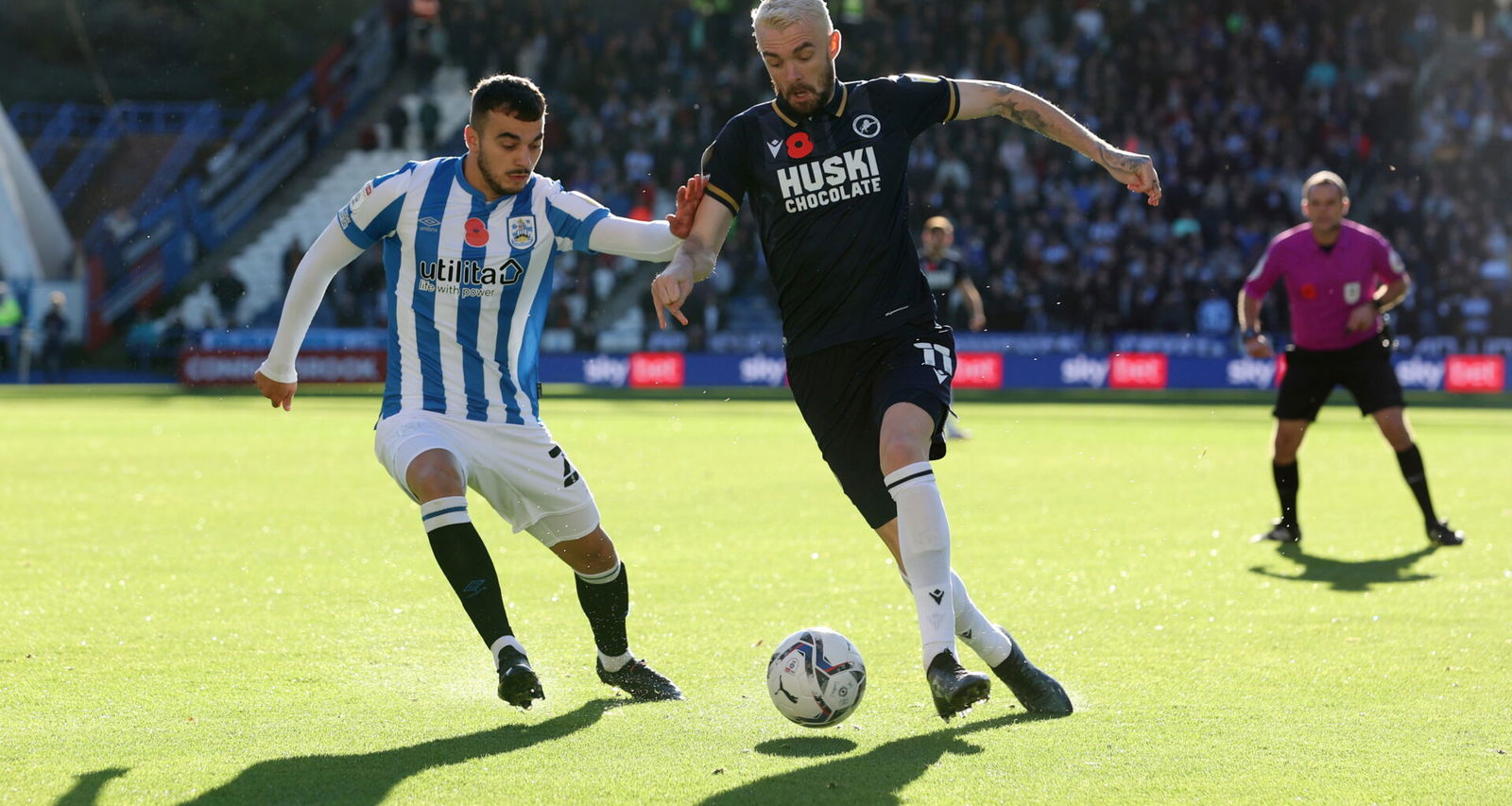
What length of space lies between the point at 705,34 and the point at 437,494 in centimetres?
2804

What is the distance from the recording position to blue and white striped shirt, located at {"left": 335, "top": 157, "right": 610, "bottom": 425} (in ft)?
17.4

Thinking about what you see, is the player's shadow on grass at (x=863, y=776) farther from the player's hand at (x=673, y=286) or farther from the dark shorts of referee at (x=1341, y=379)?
the dark shorts of referee at (x=1341, y=379)

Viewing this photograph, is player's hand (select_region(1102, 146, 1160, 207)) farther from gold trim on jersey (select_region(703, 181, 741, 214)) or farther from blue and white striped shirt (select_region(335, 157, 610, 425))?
blue and white striped shirt (select_region(335, 157, 610, 425))

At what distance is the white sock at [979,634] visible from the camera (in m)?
5.02

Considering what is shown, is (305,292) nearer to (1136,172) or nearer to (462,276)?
(462,276)

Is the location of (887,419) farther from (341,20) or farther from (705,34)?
(341,20)

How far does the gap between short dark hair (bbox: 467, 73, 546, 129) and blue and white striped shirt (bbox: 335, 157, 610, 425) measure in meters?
0.27

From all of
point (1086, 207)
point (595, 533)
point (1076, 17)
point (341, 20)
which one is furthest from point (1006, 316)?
point (341, 20)

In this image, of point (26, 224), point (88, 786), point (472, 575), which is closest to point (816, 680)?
point (472, 575)

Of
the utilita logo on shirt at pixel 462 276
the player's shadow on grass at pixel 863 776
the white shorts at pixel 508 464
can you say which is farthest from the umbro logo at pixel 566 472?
the player's shadow on grass at pixel 863 776

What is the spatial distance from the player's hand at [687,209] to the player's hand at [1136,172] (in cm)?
128

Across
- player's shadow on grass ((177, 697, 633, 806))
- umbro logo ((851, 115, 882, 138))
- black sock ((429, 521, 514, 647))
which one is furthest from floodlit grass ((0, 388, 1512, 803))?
umbro logo ((851, 115, 882, 138))

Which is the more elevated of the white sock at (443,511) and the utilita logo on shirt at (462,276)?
the utilita logo on shirt at (462,276)

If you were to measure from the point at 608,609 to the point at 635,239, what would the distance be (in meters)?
1.23
